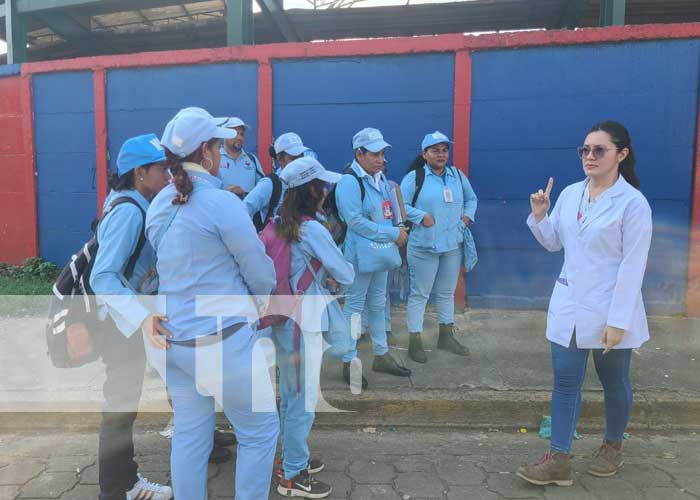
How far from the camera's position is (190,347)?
7.13ft

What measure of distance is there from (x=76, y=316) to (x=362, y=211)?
80.8 inches

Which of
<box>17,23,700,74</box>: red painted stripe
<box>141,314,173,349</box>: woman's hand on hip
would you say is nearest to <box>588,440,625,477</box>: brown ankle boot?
<box>141,314,173,349</box>: woman's hand on hip

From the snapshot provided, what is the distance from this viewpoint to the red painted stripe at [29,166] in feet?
21.9

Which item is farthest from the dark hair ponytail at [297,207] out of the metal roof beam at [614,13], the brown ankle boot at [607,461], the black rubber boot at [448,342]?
the metal roof beam at [614,13]

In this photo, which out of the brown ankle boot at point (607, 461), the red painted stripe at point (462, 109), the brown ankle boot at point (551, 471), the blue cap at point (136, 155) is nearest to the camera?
the blue cap at point (136, 155)

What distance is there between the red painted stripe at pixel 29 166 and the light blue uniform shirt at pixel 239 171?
3352 mm

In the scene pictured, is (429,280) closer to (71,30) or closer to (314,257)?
(314,257)

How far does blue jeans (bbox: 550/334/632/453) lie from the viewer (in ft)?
9.49

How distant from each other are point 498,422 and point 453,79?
3434mm

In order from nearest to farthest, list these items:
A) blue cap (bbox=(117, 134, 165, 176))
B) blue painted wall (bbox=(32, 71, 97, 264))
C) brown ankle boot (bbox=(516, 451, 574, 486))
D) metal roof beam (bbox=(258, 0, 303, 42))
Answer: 1. blue cap (bbox=(117, 134, 165, 176))
2. brown ankle boot (bbox=(516, 451, 574, 486))
3. blue painted wall (bbox=(32, 71, 97, 264))
4. metal roof beam (bbox=(258, 0, 303, 42))

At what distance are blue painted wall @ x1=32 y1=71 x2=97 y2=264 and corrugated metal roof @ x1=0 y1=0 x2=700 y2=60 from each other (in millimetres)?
1354

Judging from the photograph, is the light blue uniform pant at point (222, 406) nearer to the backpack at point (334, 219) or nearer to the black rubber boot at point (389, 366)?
the backpack at point (334, 219)

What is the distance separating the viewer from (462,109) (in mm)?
5742

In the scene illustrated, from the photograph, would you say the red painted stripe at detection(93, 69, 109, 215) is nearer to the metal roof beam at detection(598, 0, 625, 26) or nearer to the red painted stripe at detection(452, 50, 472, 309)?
the red painted stripe at detection(452, 50, 472, 309)
